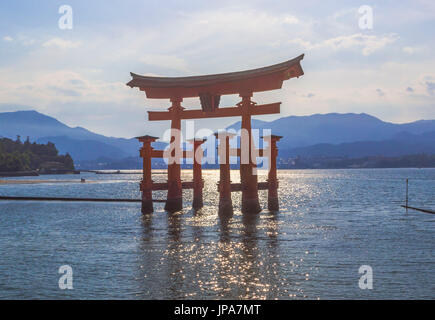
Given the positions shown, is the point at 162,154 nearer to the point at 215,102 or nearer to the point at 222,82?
the point at 215,102

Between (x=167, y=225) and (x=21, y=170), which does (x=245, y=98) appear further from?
(x=21, y=170)

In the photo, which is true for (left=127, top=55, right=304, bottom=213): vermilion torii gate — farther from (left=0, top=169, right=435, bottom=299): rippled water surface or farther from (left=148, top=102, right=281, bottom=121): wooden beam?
(left=0, top=169, right=435, bottom=299): rippled water surface

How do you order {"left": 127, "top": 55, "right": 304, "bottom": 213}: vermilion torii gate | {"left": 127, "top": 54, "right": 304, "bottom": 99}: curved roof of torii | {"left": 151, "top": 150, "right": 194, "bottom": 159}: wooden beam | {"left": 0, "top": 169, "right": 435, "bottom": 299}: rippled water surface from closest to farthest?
{"left": 0, "top": 169, "right": 435, "bottom": 299}: rippled water surface
{"left": 127, "top": 54, "right": 304, "bottom": 99}: curved roof of torii
{"left": 127, "top": 55, "right": 304, "bottom": 213}: vermilion torii gate
{"left": 151, "top": 150, "right": 194, "bottom": 159}: wooden beam

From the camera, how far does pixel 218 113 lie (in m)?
30.0

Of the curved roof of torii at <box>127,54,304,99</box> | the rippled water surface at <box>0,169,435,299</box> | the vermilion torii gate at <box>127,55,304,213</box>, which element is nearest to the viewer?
the rippled water surface at <box>0,169,435,299</box>

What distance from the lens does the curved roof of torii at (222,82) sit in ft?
85.1

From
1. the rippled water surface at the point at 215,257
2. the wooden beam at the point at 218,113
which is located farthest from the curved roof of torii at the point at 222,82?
the rippled water surface at the point at 215,257

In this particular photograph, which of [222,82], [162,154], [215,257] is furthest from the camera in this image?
[162,154]

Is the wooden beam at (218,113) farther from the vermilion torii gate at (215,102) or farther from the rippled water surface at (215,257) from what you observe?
the rippled water surface at (215,257)

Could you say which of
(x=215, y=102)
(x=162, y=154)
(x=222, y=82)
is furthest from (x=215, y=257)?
(x=162, y=154)

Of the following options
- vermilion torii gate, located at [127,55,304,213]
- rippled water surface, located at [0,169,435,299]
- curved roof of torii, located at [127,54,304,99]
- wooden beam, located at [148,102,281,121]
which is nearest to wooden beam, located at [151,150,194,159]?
vermilion torii gate, located at [127,55,304,213]

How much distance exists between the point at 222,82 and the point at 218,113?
2.80 metres

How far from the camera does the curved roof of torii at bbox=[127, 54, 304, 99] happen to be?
2595 centimetres
